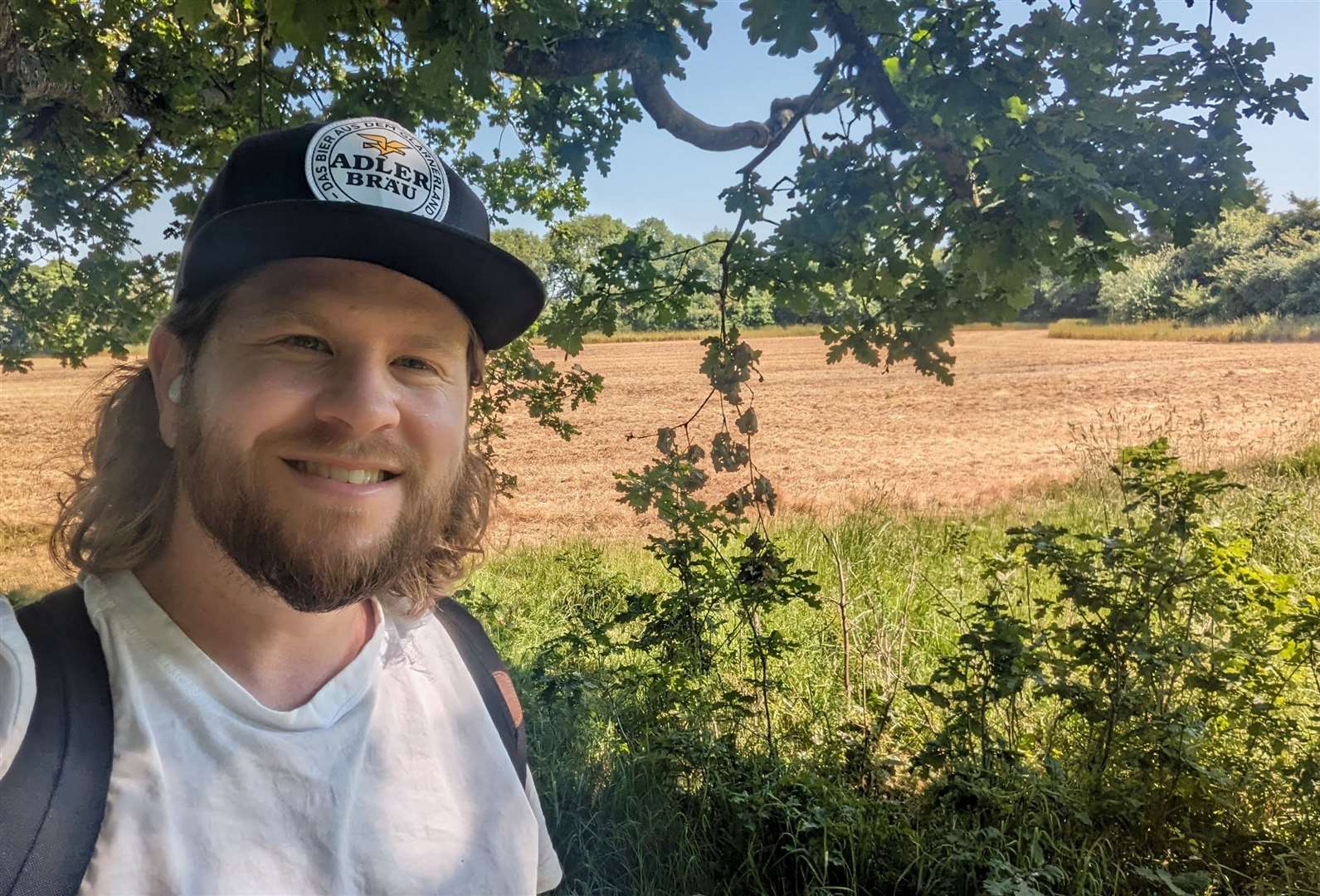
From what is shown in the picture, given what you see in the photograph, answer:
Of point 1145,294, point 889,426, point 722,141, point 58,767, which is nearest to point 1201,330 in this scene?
point 1145,294

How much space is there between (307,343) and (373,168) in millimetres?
286

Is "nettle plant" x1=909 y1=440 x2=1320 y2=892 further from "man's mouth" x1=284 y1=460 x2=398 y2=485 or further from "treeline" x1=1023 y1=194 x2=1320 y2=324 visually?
"treeline" x1=1023 y1=194 x2=1320 y2=324

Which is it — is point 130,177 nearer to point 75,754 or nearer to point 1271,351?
point 75,754

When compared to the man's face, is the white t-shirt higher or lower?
lower

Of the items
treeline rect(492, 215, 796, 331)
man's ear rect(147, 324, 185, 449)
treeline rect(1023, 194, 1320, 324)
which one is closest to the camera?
man's ear rect(147, 324, 185, 449)

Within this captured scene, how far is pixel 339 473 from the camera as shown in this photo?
106cm

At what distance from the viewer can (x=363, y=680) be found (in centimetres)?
108

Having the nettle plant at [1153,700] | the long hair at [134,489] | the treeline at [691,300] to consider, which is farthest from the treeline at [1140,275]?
the long hair at [134,489]

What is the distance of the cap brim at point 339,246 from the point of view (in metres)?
1.02

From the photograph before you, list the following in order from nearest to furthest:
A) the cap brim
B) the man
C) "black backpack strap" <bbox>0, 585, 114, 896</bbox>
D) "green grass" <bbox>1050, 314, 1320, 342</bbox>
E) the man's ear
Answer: "black backpack strap" <bbox>0, 585, 114, 896</bbox>, the man, the cap brim, the man's ear, "green grass" <bbox>1050, 314, 1320, 342</bbox>

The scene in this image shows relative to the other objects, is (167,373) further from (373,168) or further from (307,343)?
(373,168)

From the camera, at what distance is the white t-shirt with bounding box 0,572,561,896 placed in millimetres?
805

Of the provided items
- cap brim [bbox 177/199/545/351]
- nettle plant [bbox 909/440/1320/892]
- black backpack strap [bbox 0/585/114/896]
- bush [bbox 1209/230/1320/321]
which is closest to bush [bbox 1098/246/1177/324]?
bush [bbox 1209/230/1320/321]

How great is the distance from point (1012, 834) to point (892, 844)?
0.41 m
